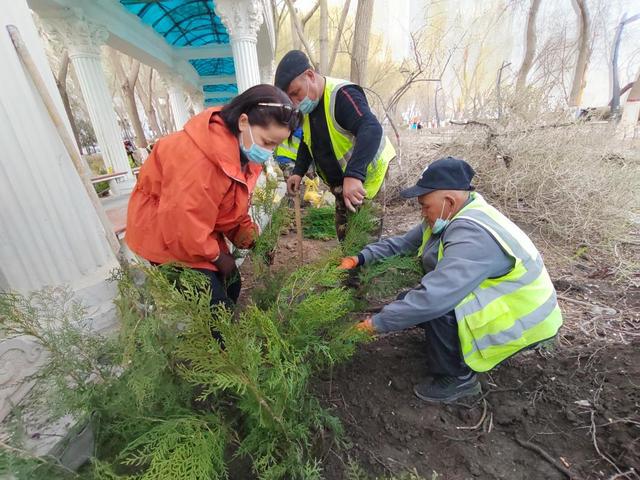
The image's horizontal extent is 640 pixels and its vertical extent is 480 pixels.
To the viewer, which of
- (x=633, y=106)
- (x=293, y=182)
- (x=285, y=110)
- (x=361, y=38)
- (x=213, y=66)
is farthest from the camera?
(x=213, y=66)

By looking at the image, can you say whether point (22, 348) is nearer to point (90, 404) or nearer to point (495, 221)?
point (90, 404)

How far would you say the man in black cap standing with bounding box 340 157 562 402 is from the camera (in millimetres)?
1589

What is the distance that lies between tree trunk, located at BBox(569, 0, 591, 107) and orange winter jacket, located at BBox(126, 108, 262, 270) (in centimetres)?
1439

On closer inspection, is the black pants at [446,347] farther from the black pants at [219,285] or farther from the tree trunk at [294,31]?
the tree trunk at [294,31]

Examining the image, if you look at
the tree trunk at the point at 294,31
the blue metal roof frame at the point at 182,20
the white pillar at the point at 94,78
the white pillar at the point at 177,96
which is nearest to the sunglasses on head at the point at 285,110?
the white pillar at the point at 94,78

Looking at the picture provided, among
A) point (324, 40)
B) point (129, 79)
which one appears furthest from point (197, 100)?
point (324, 40)

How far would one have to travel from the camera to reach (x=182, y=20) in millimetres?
8680

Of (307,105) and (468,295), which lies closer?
(468,295)

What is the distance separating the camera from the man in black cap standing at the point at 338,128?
7.18 feet

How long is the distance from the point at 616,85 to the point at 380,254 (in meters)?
10.5

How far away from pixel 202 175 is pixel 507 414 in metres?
2.05

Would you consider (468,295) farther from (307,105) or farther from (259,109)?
(307,105)

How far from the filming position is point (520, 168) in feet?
16.0

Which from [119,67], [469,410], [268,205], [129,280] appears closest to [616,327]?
[469,410]
